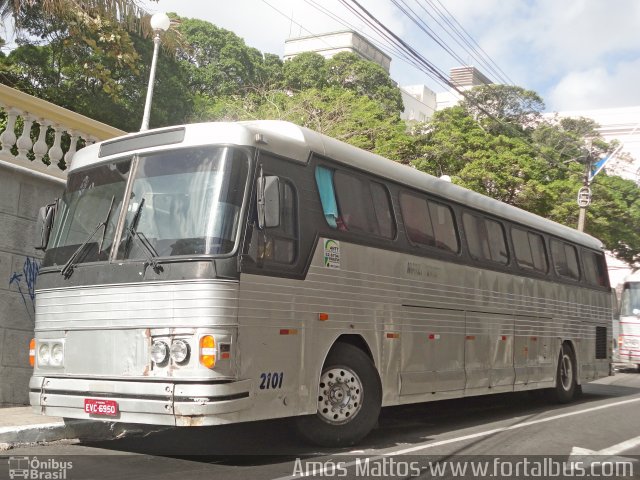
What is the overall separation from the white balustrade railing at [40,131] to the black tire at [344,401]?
4.78 meters

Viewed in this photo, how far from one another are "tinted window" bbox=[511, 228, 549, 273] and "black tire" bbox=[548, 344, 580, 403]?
1878 millimetres

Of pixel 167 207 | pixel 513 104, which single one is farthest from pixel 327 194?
pixel 513 104

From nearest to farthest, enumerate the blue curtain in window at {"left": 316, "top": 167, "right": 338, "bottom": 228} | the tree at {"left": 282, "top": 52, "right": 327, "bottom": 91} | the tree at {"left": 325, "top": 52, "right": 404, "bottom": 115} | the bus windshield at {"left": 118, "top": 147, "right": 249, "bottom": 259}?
the bus windshield at {"left": 118, "top": 147, "right": 249, "bottom": 259} → the blue curtain in window at {"left": 316, "top": 167, "right": 338, "bottom": 228} → the tree at {"left": 282, "top": 52, "right": 327, "bottom": 91} → the tree at {"left": 325, "top": 52, "right": 404, "bottom": 115}

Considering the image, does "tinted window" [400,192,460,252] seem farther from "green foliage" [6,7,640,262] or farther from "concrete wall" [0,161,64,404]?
"green foliage" [6,7,640,262]

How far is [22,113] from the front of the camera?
9.26 m

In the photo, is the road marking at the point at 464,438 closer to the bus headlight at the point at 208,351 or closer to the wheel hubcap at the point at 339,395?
the wheel hubcap at the point at 339,395

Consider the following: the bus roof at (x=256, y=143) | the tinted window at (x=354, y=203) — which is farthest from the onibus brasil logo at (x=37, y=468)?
the tinted window at (x=354, y=203)

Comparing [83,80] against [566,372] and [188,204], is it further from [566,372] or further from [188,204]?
[188,204]

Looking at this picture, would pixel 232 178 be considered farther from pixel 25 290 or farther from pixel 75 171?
pixel 25 290

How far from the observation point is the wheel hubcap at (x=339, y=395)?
7.09m

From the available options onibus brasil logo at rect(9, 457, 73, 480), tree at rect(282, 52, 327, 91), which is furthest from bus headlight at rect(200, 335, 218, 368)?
tree at rect(282, 52, 327, 91)

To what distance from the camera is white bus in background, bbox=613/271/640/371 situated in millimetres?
23875

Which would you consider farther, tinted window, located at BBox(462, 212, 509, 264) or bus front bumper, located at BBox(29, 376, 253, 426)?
tinted window, located at BBox(462, 212, 509, 264)

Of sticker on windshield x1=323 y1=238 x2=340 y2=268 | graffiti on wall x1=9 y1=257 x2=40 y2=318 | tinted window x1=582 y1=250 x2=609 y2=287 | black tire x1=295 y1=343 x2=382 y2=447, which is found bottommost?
Result: black tire x1=295 y1=343 x2=382 y2=447
